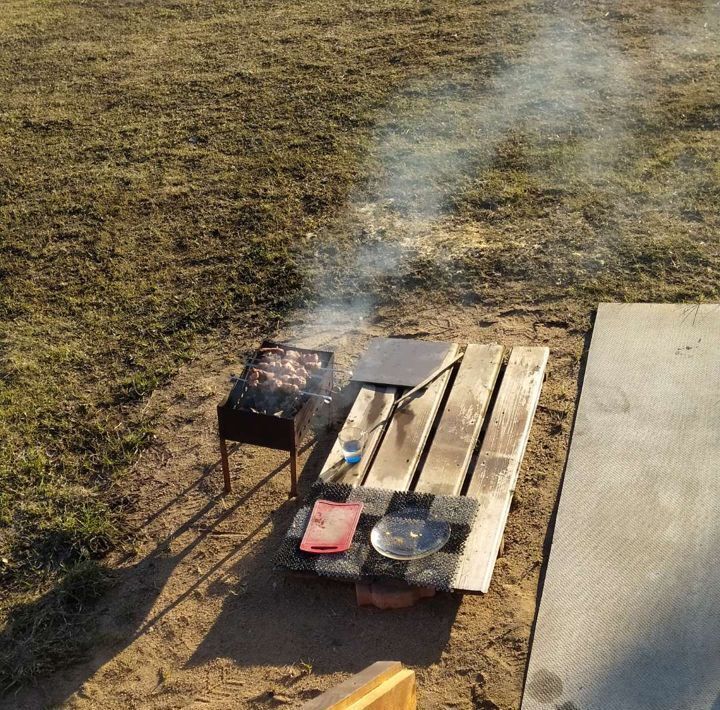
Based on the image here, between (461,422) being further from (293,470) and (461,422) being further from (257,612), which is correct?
(257,612)

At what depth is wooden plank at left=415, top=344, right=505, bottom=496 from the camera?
347cm

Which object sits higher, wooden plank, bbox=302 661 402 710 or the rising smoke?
the rising smoke

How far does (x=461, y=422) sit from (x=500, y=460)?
1.01 feet

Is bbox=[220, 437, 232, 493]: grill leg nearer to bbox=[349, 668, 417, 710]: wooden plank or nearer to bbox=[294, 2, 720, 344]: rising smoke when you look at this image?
bbox=[294, 2, 720, 344]: rising smoke

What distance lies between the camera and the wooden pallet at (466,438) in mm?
3316

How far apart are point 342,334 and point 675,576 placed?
2.24 metres

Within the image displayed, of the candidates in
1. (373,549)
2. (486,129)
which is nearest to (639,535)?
(373,549)

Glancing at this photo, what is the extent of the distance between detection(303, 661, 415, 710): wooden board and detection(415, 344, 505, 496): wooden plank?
40.5 inches

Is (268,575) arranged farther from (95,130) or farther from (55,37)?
(55,37)

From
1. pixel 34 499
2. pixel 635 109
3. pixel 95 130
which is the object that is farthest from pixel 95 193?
pixel 635 109

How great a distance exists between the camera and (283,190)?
6.09 meters

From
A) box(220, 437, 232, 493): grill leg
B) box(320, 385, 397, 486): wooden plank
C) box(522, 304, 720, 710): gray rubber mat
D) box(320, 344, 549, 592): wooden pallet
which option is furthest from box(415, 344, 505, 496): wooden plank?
box(220, 437, 232, 493): grill leg

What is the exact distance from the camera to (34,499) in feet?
12.3

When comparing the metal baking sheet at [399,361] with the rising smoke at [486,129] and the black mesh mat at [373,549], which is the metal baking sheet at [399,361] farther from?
the black mesh mat at [373,549]
